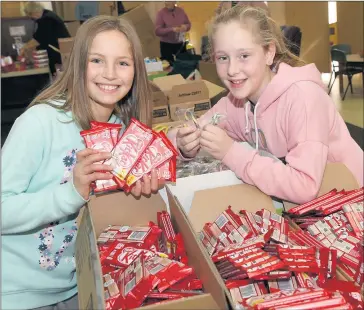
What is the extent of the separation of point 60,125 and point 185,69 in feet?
10.6

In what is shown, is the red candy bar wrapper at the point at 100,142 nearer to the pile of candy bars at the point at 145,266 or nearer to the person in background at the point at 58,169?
the person in background at the point at 58,169

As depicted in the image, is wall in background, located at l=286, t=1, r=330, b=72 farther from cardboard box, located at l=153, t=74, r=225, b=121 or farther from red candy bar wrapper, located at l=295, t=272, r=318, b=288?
red candy bar wrapper, located at l=295, t=272, r=318, b=288

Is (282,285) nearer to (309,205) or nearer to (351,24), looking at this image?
(309,205)

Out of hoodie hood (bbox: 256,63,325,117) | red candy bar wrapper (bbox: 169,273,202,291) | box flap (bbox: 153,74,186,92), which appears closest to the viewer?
red candy bar wrapper (bbox: 169,273,202,291)

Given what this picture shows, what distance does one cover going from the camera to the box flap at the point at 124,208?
53.9 inches

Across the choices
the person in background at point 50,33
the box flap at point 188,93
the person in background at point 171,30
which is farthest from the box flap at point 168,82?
the person in background at point 171,30

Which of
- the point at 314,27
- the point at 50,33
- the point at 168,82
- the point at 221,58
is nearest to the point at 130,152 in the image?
the point at 221,58

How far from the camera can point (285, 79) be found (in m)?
1.61

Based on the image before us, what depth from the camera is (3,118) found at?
612 centimetres

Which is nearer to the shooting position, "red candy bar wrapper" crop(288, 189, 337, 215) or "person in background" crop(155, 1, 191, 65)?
"red candy bar wrapper" crop(288, 189, 337, 215)

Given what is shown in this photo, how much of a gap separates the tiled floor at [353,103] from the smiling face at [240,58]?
436 cm

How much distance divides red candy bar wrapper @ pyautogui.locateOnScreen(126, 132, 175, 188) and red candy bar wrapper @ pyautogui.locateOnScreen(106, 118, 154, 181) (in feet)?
0.06

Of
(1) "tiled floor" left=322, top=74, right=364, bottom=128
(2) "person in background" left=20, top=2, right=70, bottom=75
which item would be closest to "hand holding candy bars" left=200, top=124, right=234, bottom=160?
(1) "tiled floor" left=322, top=74, right=364, bottom=128

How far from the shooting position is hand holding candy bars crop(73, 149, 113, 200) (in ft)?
4.10
